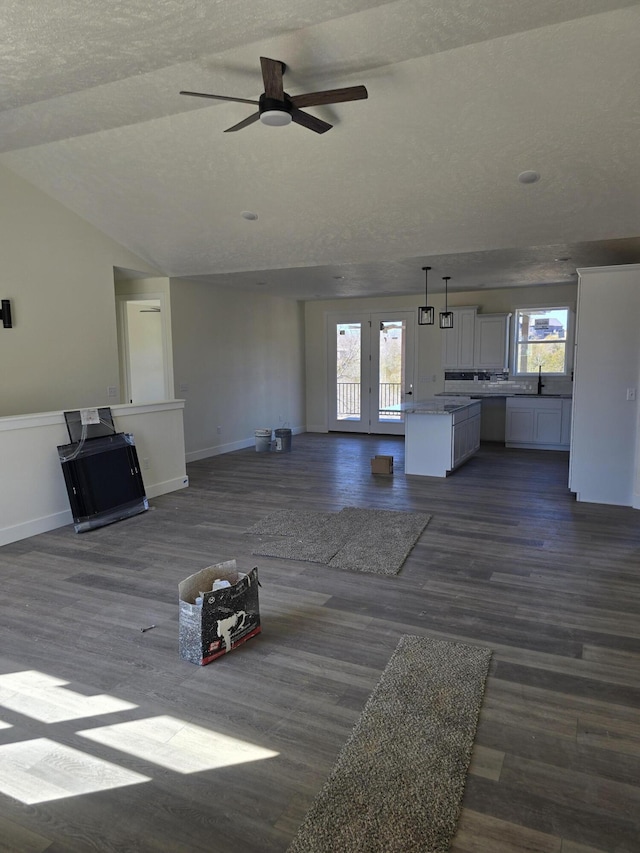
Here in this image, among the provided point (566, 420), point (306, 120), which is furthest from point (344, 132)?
point (566, 420)

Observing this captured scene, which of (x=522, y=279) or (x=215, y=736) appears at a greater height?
(x=522, y=279)

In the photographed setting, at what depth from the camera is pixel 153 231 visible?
249 inches

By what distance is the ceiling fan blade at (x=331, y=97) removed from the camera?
3.09 meters

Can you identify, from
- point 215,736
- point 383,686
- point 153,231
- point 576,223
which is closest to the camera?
point 215,736

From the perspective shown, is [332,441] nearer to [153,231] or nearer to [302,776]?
[153,231]

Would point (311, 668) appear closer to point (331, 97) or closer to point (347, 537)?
point (347, 537)

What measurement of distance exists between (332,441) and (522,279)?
13.2 feet

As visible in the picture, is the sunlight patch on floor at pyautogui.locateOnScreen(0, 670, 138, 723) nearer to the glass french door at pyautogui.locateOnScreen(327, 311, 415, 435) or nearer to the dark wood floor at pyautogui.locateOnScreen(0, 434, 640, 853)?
the dark wood floor at pyautogui.locateOnScreen(0, 434, 640, 853)

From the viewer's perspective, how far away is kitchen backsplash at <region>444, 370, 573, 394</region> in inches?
346

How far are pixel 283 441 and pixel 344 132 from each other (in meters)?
5.06

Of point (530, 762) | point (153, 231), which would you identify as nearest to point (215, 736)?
point (530, 762)

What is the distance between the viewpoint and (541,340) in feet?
29.0

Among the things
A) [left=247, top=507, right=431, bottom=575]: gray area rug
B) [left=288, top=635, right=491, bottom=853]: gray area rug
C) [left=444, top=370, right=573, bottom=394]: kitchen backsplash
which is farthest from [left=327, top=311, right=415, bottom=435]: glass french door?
[left=288, top=635, right=491, bottom=853]: gray area rug

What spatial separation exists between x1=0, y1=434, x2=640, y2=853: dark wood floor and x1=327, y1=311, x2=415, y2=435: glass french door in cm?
496
